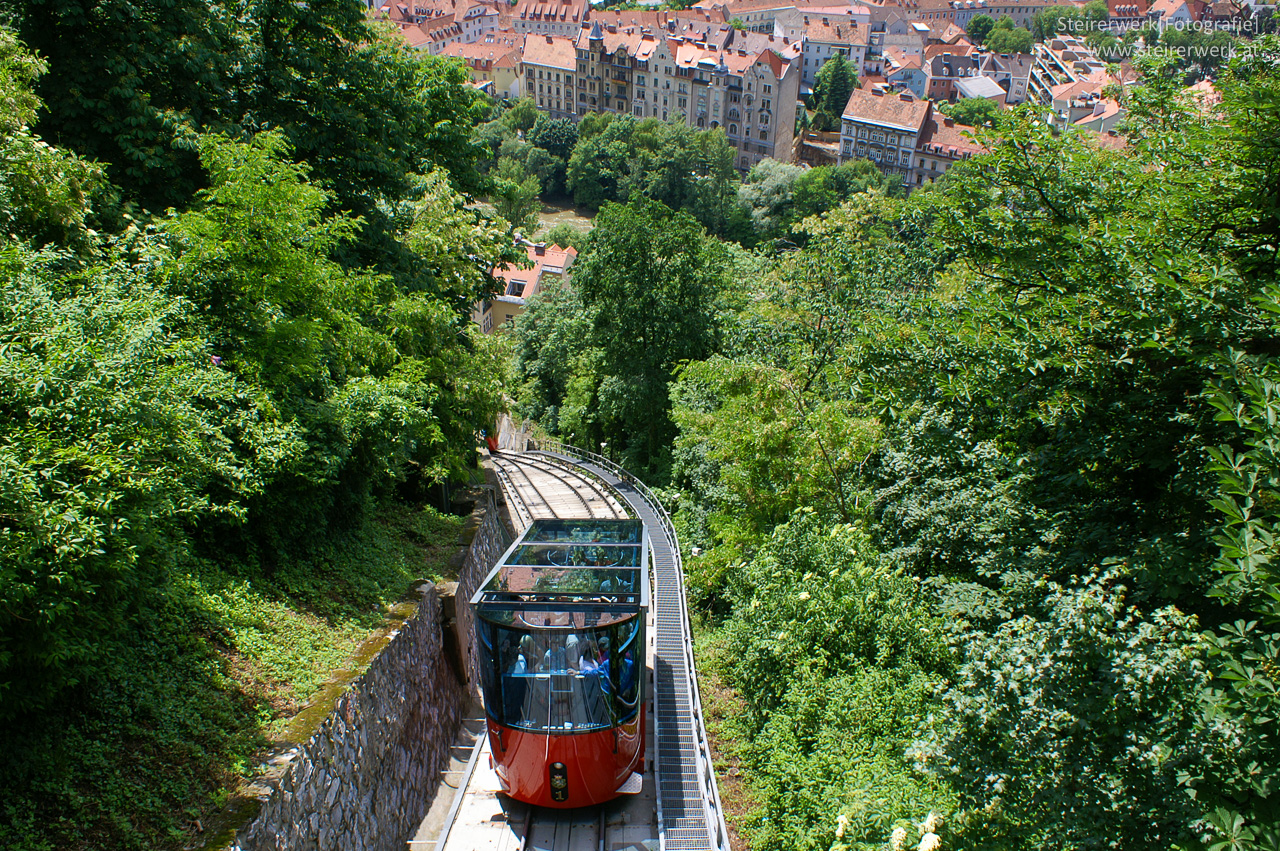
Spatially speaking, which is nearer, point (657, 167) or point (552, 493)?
point (552, 493)

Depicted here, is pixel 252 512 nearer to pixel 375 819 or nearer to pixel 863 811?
pixel 375 819

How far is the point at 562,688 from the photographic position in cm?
939

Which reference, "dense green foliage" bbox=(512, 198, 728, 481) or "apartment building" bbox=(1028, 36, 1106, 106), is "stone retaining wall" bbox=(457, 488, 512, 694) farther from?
"apartment building" bbox=(1028, 36, 1106, 106)

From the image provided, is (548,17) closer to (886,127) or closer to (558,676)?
(886,127)

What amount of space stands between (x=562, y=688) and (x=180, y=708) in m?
4.07

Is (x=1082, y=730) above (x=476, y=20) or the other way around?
the other way around

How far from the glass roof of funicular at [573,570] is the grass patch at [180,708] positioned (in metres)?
2.11

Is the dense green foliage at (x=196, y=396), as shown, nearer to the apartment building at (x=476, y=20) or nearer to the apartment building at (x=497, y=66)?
the apartment building at (x=497, y=66)

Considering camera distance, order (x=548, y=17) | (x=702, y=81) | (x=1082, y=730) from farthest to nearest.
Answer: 1. (x=548, y=17)
2. (x=702, y=81)
3. (x=1082, y=730)

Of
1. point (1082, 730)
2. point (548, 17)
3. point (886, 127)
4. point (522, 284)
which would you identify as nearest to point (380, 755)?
point (1082, 730)

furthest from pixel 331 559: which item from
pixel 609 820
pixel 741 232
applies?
pixel 741 232

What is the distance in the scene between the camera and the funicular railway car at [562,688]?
30.8ft

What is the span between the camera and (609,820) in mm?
10469

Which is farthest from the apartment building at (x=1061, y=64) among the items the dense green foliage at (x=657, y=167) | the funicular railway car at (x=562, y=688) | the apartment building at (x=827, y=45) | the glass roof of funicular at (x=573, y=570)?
the funicular railway car at (x=562, y=688)
